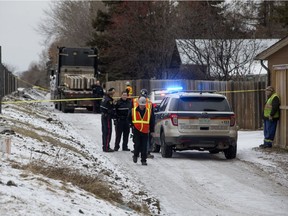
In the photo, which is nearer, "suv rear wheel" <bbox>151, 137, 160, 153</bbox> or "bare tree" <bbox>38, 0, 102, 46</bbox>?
"suv rear wheel" <bbox>151, 137, 160, 153</bbox>

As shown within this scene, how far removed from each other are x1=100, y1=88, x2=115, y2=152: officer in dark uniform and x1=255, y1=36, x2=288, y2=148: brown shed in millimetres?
4828

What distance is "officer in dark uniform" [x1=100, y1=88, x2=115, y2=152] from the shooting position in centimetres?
1675

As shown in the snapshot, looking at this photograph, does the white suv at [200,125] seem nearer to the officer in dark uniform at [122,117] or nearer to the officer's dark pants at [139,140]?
the officer's dark pants at [139,140]

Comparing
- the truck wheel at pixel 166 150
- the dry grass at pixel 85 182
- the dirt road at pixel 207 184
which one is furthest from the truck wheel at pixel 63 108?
the dry grass at pixel 85 182

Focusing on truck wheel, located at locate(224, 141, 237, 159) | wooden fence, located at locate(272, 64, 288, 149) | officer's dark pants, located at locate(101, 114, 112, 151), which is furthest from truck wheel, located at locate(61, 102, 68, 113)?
truck wheel, located at locate(224, 141, 237, 159)

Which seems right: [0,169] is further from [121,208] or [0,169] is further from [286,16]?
[286,16]

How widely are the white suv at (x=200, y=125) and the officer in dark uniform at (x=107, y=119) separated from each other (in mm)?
1813

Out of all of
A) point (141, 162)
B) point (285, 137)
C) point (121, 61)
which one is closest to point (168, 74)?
point (121, 61)

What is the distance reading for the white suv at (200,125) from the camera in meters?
15.3

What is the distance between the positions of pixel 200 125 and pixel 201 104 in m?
0.55

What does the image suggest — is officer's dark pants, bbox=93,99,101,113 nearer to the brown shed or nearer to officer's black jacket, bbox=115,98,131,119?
officer's black jacket, bbox=115,98,131,119

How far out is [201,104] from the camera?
15.5m

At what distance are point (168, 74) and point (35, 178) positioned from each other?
36463 millimetres

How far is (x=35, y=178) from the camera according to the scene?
27.8ft
